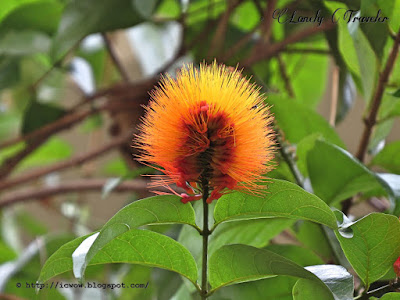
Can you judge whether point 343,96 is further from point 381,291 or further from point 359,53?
point 381,291

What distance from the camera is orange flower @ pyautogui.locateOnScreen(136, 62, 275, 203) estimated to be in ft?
0.77

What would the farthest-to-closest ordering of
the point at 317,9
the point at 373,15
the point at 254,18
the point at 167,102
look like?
the point at 254,18
the point at 317,9
the point at 373,15
the point at 167,102

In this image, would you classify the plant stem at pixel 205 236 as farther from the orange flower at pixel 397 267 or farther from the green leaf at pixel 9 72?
the green leaf at pixel 9 72

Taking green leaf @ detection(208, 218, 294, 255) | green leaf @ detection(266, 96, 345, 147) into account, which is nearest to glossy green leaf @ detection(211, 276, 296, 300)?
green leaf @ detection(208, 218, 294, 255)

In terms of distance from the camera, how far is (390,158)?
0.43 m

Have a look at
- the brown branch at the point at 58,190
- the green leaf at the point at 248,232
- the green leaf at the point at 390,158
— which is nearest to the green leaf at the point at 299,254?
the green leaf at the point at 248,232

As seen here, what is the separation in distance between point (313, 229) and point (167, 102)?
0.20 metres

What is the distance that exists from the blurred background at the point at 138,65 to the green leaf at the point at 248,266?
0.11 meters

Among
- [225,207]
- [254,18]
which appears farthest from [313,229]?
[254,18]

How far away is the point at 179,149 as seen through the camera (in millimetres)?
241

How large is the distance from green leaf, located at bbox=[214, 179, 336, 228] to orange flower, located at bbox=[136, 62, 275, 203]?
0.01 metres

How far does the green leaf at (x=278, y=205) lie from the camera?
0.78 feet

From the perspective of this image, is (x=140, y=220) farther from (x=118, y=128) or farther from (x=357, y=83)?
(x=118, y=128)

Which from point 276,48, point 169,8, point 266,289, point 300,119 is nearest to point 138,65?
point 169,8
